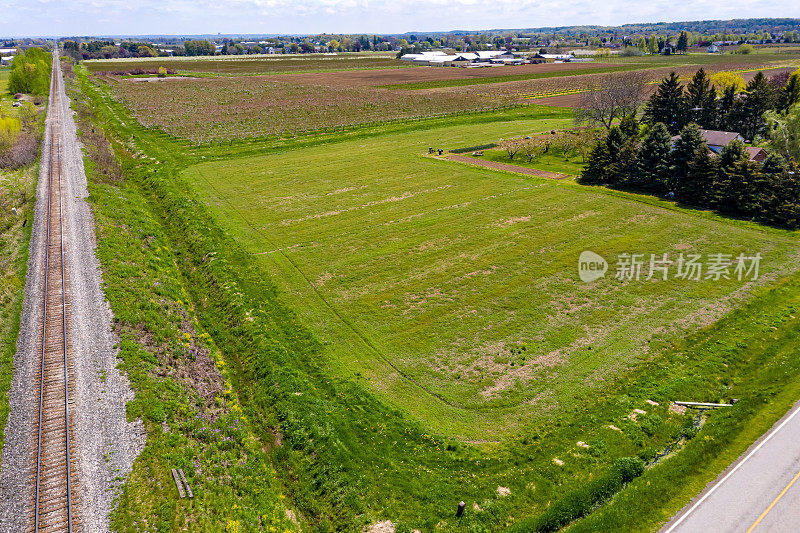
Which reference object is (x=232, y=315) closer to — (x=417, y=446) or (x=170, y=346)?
(x=170, y=346)

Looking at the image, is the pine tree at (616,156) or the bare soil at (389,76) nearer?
the pine tree at (616,156)

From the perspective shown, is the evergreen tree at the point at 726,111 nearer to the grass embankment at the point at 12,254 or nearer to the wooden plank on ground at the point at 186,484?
the wooden plank on ground at the point at 186,484

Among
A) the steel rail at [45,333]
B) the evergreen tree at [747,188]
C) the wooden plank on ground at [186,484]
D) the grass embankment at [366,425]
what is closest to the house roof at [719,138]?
the evergreen tree at [747,188]

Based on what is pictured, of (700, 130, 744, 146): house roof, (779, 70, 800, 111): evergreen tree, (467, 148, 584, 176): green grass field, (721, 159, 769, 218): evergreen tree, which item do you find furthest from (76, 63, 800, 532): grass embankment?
(779, 70, 800, 111): evergreen tree

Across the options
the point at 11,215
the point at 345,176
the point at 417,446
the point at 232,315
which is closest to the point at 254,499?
the point at 417,446

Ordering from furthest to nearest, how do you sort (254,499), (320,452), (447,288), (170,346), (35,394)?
(447,288), (170,346), (35,394), (320,452), (254,499)

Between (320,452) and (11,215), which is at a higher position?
(11,215)

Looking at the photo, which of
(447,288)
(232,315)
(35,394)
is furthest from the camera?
(447,288)

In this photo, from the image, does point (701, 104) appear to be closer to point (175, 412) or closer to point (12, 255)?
point (175, 412)

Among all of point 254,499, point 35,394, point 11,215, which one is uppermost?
point 11,215
